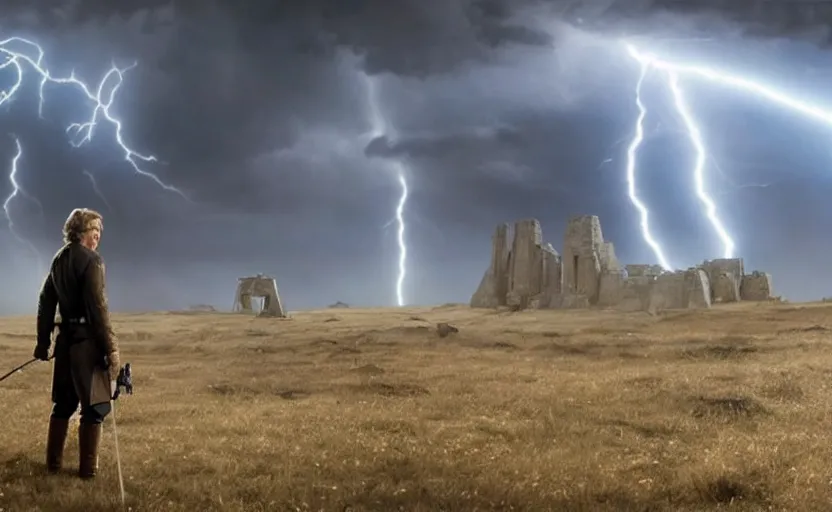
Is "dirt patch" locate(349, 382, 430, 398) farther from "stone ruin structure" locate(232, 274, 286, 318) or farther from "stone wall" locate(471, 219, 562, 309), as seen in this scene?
"stone wall" locate(471, 219, 562, 309)

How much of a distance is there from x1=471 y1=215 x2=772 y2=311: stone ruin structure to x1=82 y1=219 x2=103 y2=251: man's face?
1669 inches

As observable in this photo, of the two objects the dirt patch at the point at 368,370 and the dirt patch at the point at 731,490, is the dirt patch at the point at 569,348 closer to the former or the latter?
the dirt patch at the point at 368,370

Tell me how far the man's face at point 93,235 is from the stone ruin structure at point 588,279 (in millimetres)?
42382

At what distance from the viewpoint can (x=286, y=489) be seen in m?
7.16

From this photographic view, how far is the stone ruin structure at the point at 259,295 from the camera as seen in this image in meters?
50.2

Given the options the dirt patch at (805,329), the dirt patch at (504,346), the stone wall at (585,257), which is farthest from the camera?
the stone wall at (585,257)

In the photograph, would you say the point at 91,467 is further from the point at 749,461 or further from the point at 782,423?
the point at 782,423

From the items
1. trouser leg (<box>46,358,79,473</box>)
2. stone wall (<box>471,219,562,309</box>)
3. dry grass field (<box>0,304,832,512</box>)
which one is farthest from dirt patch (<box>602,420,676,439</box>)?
stone wall (<box>471,219,562,309</box>)

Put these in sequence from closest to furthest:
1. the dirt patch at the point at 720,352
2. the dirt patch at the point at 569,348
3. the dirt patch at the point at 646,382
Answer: the dirt patch at the point at 646,382 < the dirt patch at the point at 720,352 < the dirt patch at the point at 569,348

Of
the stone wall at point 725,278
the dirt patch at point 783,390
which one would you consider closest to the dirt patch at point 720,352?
the dirt patch at point 783,390

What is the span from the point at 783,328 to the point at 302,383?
21597mm

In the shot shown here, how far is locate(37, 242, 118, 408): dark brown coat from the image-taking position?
7.46 m

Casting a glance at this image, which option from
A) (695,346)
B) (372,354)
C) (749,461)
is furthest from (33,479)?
(695,346)

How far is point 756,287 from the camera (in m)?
53.9
